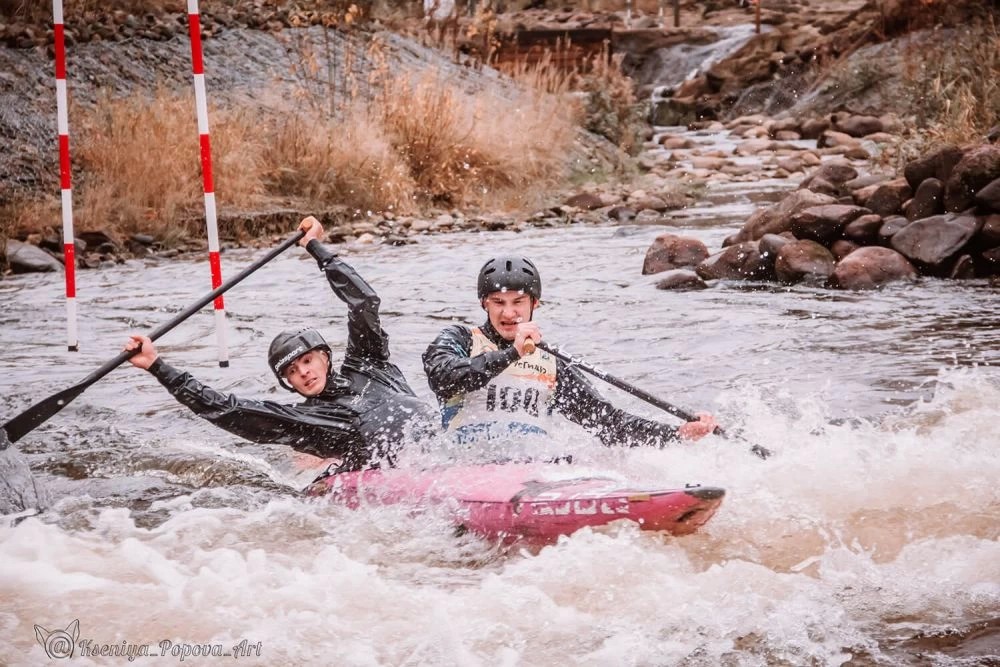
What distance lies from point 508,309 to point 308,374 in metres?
0.87

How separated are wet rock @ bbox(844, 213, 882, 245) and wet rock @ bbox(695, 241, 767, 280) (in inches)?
28.8

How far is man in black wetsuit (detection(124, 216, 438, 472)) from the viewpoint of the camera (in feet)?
15.4

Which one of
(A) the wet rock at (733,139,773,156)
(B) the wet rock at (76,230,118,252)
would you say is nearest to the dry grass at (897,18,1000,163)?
(A) the wet rock at (733,139,773,156)

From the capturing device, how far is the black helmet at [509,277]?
4613mm

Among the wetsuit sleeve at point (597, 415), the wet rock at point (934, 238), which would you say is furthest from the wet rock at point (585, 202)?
the wetsuit sleeve at point (597, 415)

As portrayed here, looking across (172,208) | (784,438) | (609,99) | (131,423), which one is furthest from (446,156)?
(784,438)

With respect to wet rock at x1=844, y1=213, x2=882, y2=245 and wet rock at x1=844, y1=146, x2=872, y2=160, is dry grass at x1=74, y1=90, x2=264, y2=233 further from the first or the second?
wet rock at x1=844, y1=146, x2=872, y2=160

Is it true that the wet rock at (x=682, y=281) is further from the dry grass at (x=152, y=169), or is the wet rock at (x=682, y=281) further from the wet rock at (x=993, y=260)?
the dry grass at (x=152, y=169)

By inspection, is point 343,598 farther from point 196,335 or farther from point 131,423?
point 196,335

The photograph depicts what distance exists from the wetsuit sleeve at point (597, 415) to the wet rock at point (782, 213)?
514cm

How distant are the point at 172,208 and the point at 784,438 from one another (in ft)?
26.1

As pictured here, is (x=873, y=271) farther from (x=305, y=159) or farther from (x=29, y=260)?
(x=29, y=260)

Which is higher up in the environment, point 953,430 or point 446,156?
point 446,156

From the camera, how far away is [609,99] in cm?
1728
